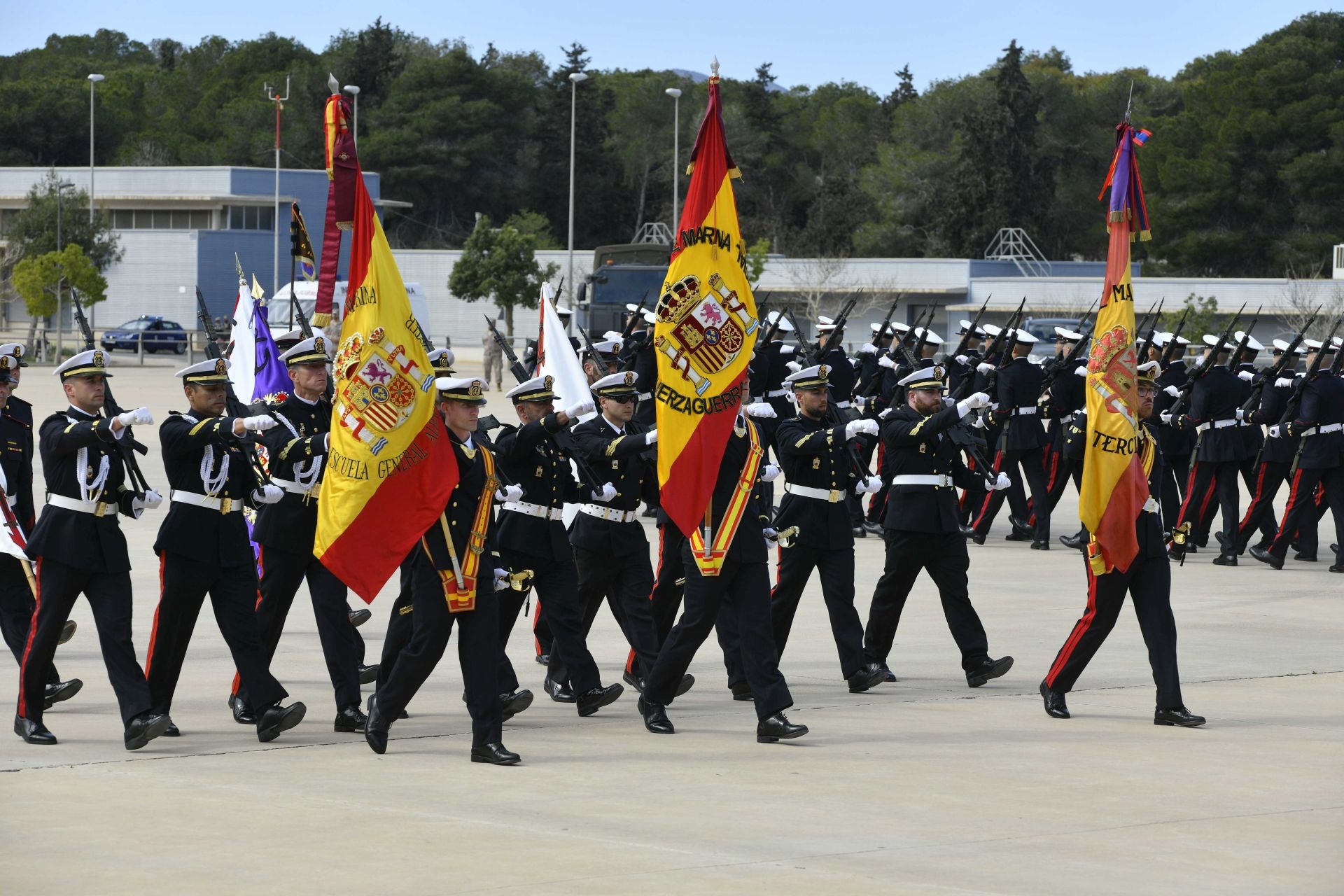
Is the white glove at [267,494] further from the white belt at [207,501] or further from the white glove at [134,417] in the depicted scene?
the white glove at [134,417]

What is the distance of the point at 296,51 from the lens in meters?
85.5

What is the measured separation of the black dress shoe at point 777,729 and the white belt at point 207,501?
8.28 feet

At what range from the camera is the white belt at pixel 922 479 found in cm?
997

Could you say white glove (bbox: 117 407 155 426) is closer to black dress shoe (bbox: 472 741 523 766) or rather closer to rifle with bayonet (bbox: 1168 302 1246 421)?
black dress shoe (bbox: 472 741 523 766)

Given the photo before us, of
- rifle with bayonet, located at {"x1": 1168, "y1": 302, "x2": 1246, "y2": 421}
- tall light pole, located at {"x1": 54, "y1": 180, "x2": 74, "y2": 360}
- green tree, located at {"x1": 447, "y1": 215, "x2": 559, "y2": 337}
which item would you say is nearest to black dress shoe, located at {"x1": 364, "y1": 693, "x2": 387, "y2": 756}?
rifle with bayonet, located at {"x1": 1168, "y1": 302, "x2": 1246, "y2": 421}

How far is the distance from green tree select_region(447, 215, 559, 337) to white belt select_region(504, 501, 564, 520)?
3989cm

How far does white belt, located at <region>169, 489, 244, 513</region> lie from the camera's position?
8217 mm

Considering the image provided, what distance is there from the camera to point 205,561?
8.16 m

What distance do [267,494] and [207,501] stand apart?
13.2 inches

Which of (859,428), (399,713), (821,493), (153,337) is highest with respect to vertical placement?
(859,428)

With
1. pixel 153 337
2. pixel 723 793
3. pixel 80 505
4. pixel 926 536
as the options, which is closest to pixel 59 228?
pixel 153 337

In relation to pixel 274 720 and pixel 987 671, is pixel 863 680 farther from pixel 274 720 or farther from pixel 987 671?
pixel 274 720

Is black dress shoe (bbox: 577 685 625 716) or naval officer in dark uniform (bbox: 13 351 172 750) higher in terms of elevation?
naval officer in dark uniform (bbox: 13 351 172 750)

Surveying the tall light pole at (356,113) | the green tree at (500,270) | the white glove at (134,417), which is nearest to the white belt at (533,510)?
the white glove at (134,417)
